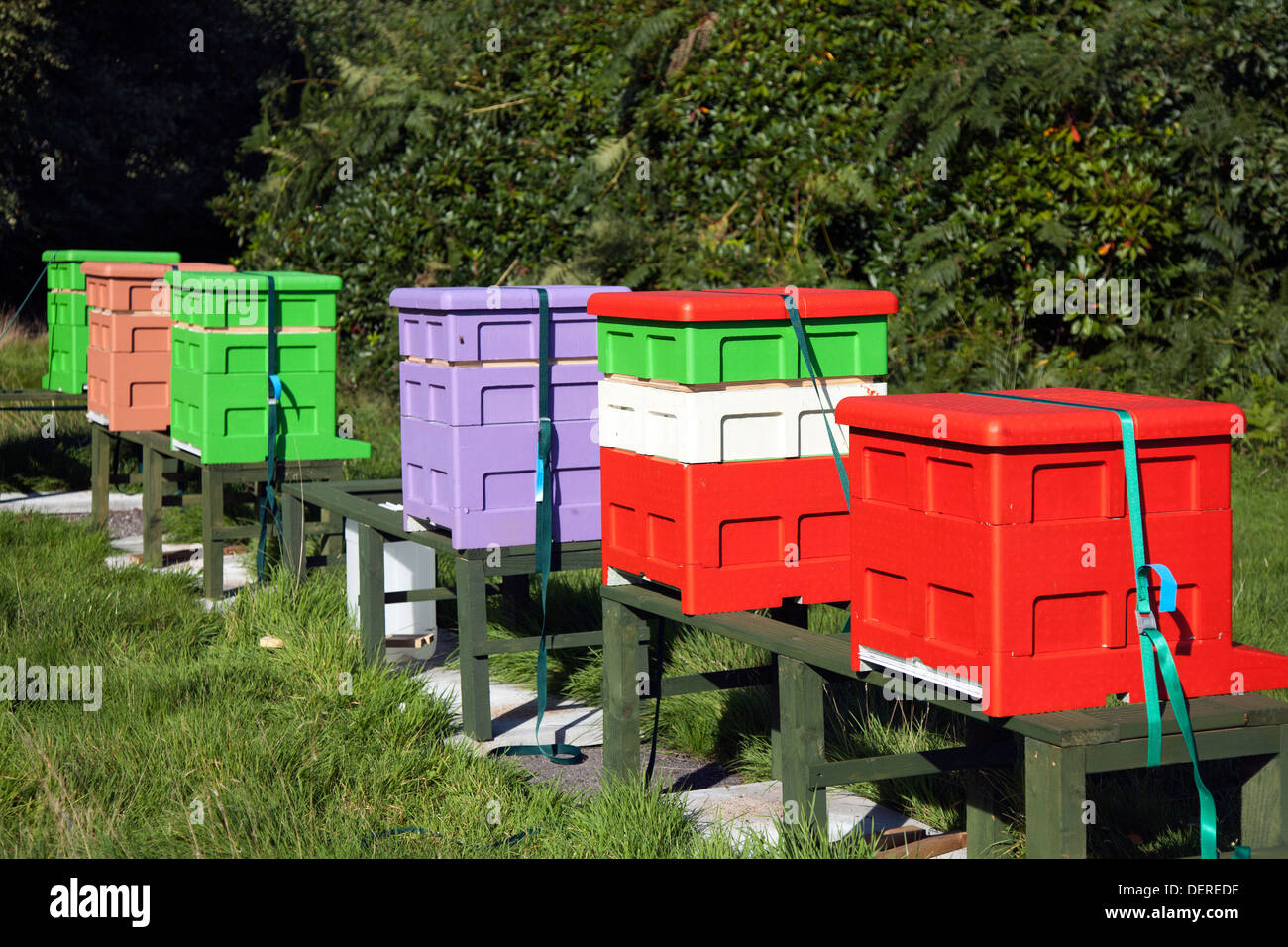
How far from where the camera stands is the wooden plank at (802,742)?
4.78 m

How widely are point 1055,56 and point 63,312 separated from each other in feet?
27.8

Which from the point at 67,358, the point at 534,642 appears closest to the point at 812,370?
the point at 534,642

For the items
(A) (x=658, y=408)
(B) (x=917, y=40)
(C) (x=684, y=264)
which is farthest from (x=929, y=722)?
(B) (x=917, y=40)

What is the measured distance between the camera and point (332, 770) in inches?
226

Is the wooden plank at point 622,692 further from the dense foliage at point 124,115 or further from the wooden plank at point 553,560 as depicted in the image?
the dense foliage at point 124,115

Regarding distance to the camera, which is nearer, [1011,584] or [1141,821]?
[1011,584]

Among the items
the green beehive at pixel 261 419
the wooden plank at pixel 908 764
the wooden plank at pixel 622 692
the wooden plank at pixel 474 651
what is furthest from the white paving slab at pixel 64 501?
the wooden plank at pixel 908 764

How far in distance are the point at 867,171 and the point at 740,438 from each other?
7.99 meters

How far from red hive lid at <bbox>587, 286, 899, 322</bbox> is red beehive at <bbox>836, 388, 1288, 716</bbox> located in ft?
3.23

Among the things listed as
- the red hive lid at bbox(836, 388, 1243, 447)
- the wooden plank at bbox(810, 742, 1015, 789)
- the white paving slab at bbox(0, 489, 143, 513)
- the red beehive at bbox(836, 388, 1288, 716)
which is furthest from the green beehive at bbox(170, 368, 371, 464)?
the red beehive at bbox(836, 388, 1288, 716)

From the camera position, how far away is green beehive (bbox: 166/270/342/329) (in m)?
8.94

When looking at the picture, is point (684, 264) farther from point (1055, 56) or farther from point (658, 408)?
point (658, 408)

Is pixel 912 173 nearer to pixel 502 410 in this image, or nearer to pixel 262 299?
pixel 262 299

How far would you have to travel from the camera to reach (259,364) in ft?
30.1
